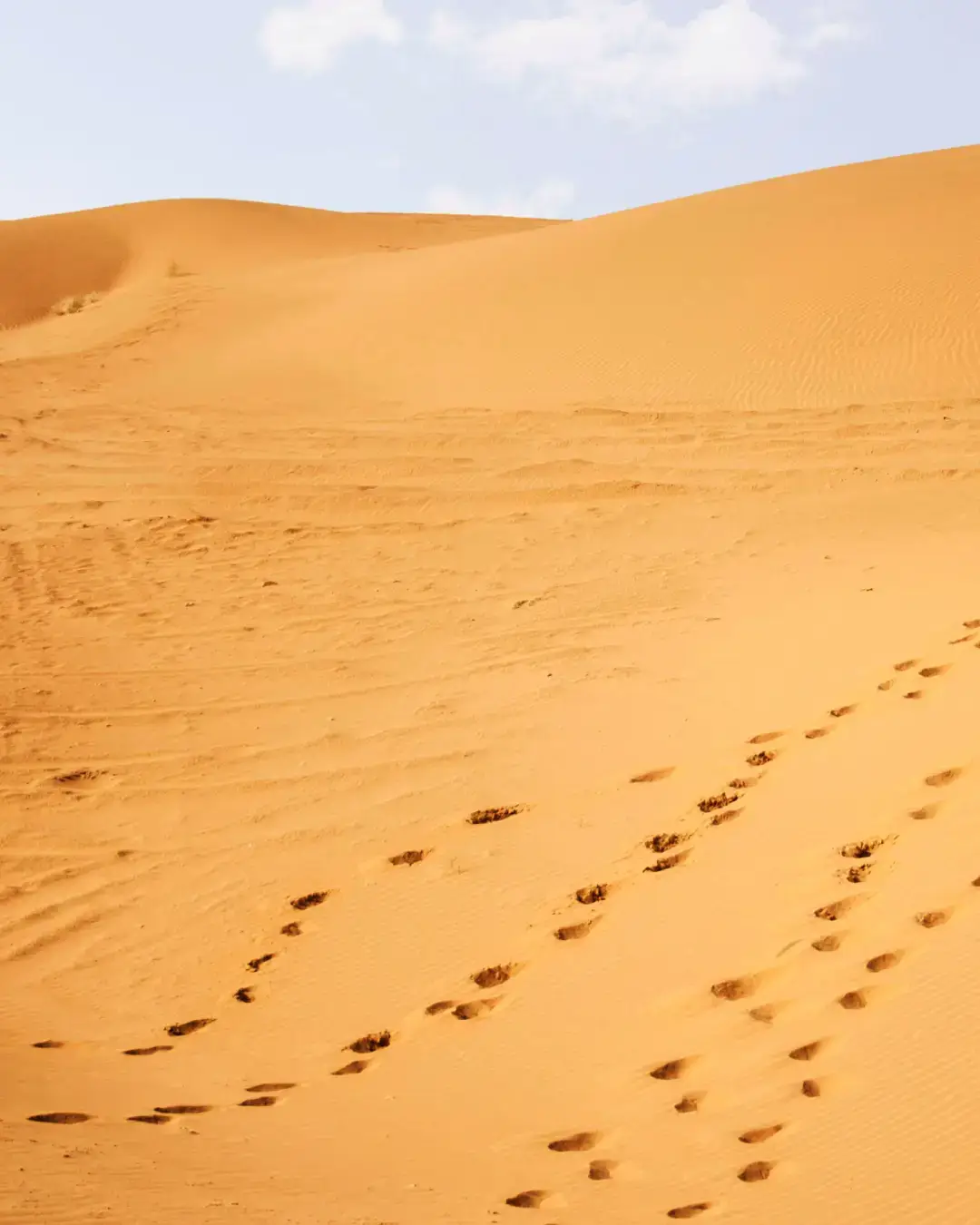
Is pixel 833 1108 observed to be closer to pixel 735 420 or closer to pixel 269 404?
pixel 735 420

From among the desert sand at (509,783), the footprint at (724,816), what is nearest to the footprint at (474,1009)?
the desert sand at (509,783)

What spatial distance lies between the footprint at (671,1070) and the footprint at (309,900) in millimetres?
1757

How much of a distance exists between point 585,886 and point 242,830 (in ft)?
5.28

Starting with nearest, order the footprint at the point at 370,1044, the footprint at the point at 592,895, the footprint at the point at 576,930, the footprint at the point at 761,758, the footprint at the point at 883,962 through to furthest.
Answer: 1. the footprint at the point at 883,962
2. the footprint at the point at 370,1044
3. the footprint at the point at 576,930
4. the footprint at the point at 592,895
5. the footprint at the point at 761,758

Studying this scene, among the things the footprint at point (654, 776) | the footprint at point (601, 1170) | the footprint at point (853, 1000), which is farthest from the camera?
the footprint at point (654, 776)

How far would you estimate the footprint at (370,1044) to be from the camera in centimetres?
369

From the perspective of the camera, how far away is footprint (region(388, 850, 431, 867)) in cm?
487

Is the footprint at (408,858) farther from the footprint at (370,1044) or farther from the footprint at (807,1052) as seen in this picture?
the footprint at (807,1052)

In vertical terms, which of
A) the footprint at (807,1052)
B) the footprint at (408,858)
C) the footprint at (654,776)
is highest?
the footprint at (654,776)

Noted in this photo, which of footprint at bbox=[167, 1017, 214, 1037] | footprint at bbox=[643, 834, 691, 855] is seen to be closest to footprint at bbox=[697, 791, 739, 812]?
footprint at bbox=[643, 834, 691, 855]

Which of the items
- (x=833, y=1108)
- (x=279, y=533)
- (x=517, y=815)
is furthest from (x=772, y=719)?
(x=279, y=533)

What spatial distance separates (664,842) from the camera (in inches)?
179

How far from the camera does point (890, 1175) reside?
2.66 m

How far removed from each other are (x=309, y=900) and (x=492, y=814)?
79cm
